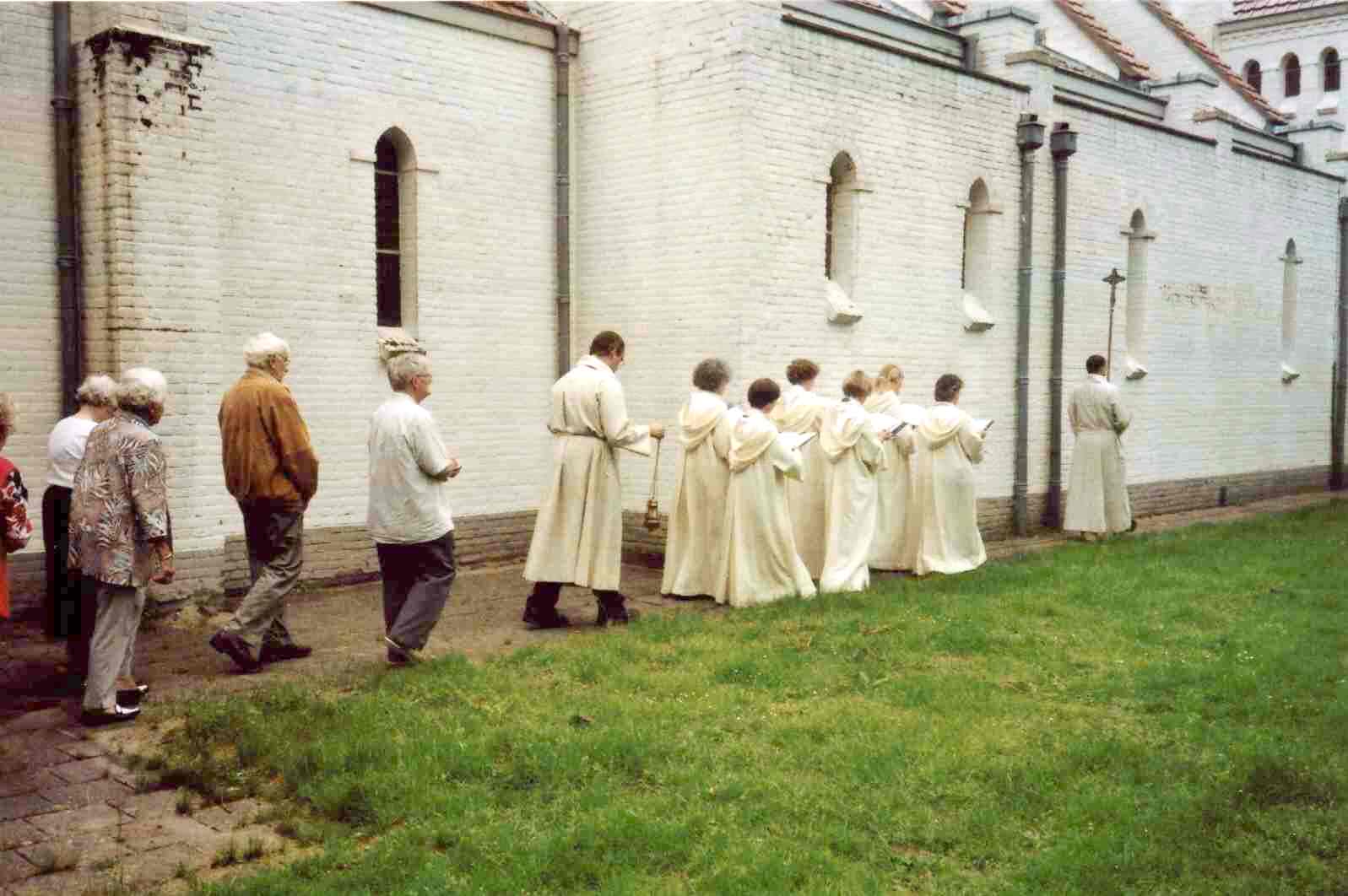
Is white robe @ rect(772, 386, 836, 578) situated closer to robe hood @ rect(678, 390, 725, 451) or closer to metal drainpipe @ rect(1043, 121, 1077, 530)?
robe hood @ rect(678, 390, 725, 451)

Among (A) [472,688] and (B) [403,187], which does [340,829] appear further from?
(B) [403,187]

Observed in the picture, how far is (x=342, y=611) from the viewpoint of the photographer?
399 inches

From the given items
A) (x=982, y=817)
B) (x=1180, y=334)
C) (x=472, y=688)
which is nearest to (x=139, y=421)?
(x=472, y=688)

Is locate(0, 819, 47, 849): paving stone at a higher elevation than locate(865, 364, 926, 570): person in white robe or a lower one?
lower

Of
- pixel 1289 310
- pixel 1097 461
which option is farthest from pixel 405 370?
pixel 1289 310

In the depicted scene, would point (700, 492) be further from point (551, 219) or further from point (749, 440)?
point (551, 219)

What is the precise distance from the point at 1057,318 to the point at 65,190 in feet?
37.3

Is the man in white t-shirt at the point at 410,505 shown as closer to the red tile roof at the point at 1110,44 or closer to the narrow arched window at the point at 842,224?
the narrow arched window at the point at 842,224

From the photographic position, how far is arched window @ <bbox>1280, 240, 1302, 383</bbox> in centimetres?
2133

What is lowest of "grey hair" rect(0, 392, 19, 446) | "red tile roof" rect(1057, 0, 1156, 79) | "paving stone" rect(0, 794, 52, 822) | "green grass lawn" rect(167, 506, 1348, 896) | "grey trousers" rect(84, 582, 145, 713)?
"paving stone" rect(0, 794, 52, 822)

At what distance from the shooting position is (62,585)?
883cm

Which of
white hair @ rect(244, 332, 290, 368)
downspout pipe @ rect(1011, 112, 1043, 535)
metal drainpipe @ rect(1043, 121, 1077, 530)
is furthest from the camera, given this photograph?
metal drainpipe @ rect(1043, 121, 1077, 530)

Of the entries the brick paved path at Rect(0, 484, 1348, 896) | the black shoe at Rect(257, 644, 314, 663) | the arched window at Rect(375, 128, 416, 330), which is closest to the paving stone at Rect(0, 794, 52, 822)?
the brick paved path at Rect(0, 484, 1348, 896)

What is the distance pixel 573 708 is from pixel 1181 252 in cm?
1465
